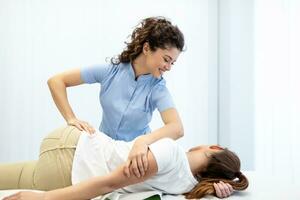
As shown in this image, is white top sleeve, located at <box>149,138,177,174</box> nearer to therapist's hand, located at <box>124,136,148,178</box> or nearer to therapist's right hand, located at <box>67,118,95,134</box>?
therapist's hand, located at <box>124,136,148,178</box>

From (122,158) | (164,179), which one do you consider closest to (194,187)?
(164,179)

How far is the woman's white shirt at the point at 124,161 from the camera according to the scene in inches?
51.7

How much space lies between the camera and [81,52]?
9.26 feet

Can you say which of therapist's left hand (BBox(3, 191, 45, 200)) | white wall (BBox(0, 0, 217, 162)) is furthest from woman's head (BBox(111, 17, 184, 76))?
white wall (BBox(0, 0, 217, 162))

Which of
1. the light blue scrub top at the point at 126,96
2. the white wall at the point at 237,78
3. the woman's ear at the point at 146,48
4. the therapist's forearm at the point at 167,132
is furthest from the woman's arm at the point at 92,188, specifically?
the white wall at the point at 237,78

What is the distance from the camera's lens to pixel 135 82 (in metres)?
1.81

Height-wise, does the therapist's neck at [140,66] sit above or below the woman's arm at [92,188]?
above

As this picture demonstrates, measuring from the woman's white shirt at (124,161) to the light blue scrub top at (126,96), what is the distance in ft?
0.92

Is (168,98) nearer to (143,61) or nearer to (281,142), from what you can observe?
(143,61)

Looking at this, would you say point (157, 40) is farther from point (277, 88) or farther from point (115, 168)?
point (277, 88)

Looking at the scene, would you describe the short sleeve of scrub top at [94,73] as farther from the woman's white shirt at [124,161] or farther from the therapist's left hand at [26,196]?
the therapist's left hand at [26,196]

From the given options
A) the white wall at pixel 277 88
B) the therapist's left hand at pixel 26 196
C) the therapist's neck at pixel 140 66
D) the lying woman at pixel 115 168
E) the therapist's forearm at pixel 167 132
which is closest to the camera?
the therapist's left hand at pixel 26 196

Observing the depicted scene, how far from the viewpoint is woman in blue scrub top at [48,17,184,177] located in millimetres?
1710

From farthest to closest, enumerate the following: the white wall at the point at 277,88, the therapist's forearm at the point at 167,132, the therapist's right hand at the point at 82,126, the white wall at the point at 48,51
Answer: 1. the white wall at the point at 48,51
2. the white wall at the point at 277,88
3. the therapist's right hand at the point at 82,126
4. the therapist's forearm at the point at 167,132
